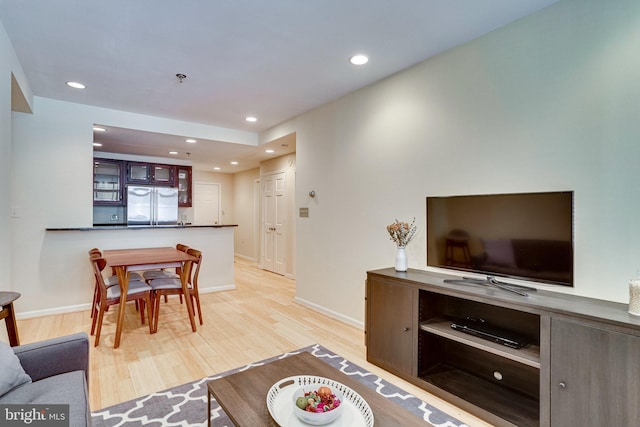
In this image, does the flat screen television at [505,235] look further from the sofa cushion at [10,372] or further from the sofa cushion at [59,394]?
the sofa cushion at [10,372]

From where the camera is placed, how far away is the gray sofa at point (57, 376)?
1338 mm

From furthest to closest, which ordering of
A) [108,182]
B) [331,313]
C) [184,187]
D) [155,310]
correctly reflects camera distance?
[184,187], [108,182], [331,313], [155,310]

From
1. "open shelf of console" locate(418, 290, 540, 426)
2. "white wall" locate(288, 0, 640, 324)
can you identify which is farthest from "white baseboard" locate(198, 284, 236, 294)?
"open shelf of console" locate(418, 290, 540, 426)

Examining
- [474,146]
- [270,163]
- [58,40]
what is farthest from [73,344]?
[270,163]

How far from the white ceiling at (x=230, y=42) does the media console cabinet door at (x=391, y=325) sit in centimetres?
197

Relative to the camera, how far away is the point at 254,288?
5.30 meters

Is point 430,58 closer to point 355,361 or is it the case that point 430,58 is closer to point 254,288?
point 355,361

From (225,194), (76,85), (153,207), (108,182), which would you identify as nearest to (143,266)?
(76,85)

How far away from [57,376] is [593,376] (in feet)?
8.65

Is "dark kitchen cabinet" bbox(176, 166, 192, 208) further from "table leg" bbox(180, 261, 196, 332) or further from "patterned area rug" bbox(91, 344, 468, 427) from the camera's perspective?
"patterned area rug" bbox(91, 344, 468, 427)

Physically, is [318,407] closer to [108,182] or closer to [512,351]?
[512,351]

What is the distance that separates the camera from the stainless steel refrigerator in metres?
6.02

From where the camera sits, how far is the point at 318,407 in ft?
4.11

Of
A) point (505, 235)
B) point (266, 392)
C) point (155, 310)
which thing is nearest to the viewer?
point (266, 392)
